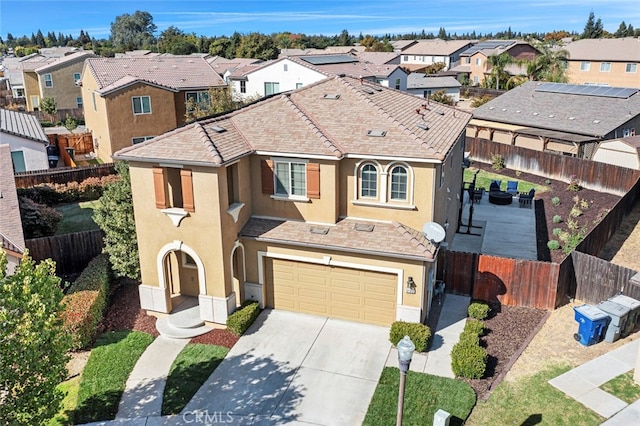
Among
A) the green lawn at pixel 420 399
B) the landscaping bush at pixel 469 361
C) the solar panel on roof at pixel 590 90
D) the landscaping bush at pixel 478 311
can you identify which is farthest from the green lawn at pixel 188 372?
the solar panel on roof at pixel 590 90

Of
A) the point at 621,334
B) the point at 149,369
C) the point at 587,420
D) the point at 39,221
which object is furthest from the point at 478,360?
the point at 39,221

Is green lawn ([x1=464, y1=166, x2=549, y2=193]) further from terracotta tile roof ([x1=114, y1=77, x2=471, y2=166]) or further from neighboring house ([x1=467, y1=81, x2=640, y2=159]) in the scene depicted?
terracotta tile roof ([x1=114, y1=77, x2=471, y2=166])

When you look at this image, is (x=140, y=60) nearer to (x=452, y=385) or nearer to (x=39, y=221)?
(x=39, y=221)

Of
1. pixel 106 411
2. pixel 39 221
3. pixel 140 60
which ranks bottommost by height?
pixel 106 411

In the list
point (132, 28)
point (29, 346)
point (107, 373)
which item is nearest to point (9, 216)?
point (107, 373)

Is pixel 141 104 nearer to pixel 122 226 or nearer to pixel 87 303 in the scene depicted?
pixel 122 226

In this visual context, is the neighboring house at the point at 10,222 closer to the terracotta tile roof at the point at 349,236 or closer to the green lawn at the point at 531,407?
the terracotta tile roof at the point at 349,236
